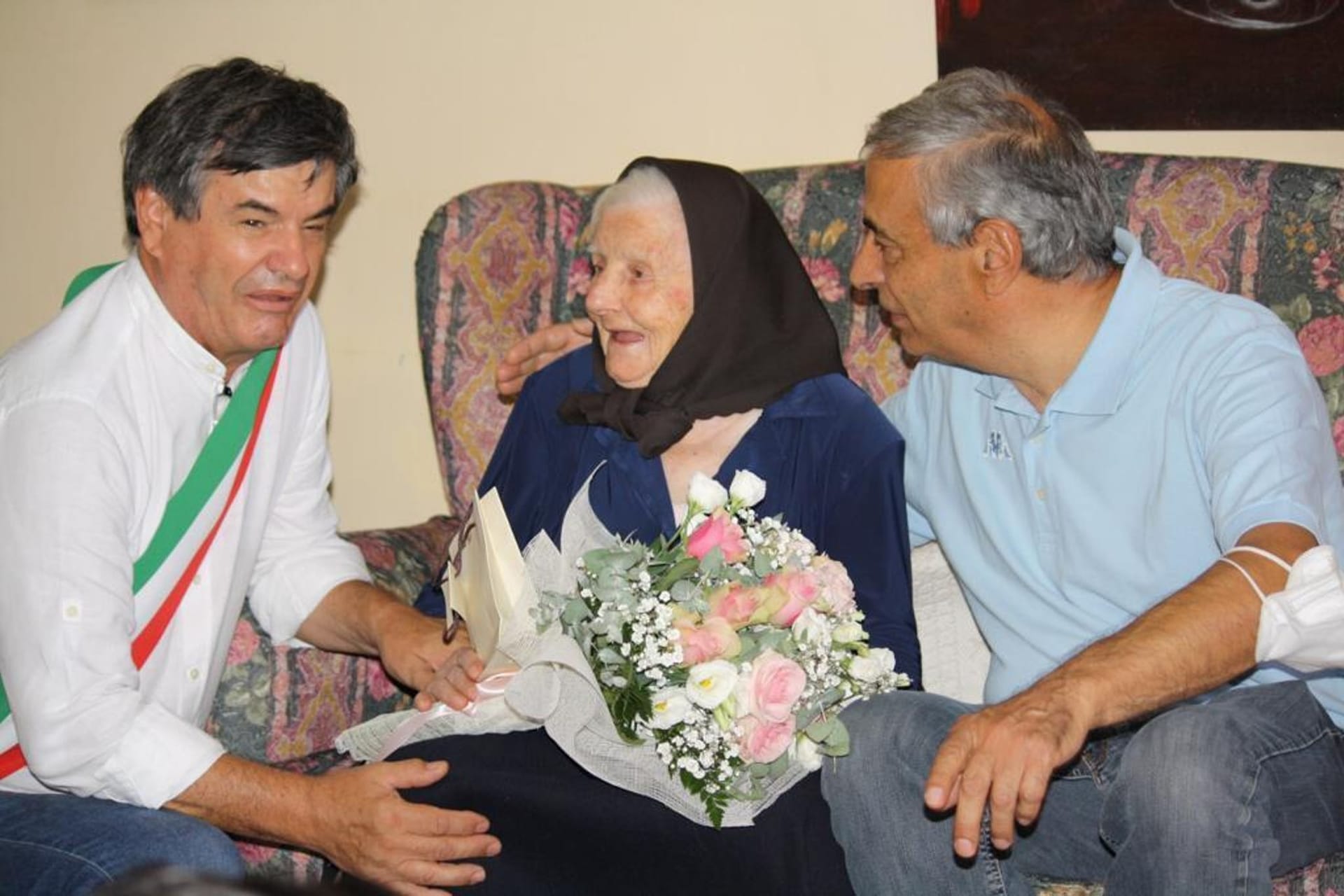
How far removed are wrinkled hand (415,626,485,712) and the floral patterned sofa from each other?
0.24 m

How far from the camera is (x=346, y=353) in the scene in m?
3.73

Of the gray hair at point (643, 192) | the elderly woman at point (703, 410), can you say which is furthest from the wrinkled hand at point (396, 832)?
the gray hair at point (643, 192)

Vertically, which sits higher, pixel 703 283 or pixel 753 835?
pixel 703 283

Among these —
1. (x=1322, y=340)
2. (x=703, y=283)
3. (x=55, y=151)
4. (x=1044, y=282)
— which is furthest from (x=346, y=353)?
(x=1322, y=340)

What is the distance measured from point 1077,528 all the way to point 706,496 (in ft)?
1.92

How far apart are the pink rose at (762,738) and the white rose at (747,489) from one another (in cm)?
31

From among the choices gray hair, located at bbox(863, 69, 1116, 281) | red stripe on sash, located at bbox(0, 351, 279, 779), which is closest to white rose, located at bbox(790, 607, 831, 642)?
gray hair, located at bbox(863, 69, 1116, 281)

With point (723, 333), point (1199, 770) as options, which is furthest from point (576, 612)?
point (1199, 770)

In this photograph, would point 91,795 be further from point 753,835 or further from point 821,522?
point 821,522

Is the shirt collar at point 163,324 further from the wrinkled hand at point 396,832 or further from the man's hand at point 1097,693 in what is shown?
the man's hand at point 1097,693

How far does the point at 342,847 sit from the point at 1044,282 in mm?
1327

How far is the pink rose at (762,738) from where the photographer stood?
2141 mm

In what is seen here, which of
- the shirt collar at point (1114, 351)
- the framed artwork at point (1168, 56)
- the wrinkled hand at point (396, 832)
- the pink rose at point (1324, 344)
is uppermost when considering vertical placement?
the framed artwork at point (1168, 56)

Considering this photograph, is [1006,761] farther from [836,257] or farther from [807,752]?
[836,257]
